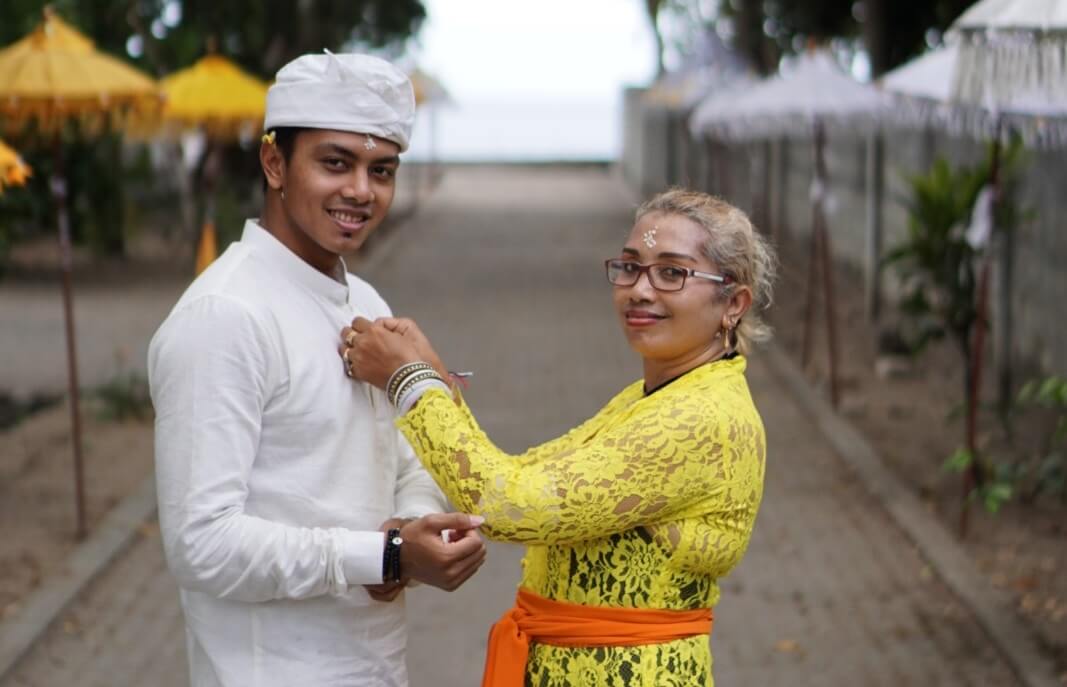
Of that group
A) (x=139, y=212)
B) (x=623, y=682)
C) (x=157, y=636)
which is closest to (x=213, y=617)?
(x=623, y=682)

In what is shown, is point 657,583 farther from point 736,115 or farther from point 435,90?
point 435,90

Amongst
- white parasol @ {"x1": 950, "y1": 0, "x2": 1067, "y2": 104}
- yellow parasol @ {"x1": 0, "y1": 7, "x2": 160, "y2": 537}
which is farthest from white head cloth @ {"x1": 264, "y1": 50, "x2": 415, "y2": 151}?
yellow parasol @ {"x1": 0, "y1": 7, "x2": 160, "y2": 537}

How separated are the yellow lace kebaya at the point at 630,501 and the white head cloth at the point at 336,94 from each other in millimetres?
502

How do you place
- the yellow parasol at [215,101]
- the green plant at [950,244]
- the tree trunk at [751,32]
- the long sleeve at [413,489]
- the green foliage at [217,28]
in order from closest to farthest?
the long sleeve at [413,489] → the green plant at [950,244] → the yellow parasol at [215,101] → the green foliage at [217,28] → the tree trunk at [751,32]

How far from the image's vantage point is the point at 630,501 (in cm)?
291

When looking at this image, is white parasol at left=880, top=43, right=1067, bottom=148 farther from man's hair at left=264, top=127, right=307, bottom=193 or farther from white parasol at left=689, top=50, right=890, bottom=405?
man's hair at left=264, top=127, right=307, bottom=193

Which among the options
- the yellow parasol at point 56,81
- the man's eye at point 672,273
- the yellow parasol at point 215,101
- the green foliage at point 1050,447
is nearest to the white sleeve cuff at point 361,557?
the man's eye at point 672,273

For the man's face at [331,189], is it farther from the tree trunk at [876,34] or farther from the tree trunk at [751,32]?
the tree trunk at [751,32]

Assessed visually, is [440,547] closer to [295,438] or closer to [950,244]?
[295,438]

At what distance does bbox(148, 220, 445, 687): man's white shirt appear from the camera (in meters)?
2.82

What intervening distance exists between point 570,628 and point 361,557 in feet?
1.36

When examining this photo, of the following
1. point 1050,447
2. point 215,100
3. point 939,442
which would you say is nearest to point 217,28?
point 215,100

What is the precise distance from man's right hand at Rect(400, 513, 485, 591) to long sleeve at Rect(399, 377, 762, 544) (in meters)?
0.04

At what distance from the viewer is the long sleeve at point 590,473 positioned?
290cm
